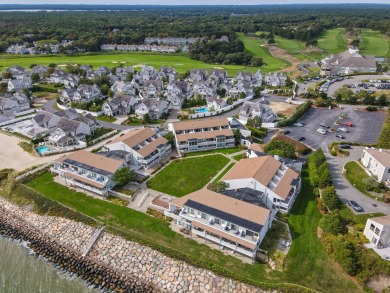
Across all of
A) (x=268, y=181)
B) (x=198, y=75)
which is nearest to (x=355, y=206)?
(x=268, y=181)

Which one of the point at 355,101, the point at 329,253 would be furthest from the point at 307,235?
the point at 355,101

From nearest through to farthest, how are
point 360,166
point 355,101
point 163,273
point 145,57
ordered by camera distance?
point 163,273, point 360,166, point 355,101, point 145,57

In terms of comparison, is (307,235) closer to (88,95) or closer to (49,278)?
(49,278)

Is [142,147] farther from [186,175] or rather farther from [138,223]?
[138,223]

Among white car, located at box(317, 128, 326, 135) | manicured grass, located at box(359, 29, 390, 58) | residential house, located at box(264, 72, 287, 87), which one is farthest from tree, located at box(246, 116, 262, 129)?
manicured grass, located at box(359, 29, 390, 58)

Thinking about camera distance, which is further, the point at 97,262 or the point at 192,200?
the point at 192,200

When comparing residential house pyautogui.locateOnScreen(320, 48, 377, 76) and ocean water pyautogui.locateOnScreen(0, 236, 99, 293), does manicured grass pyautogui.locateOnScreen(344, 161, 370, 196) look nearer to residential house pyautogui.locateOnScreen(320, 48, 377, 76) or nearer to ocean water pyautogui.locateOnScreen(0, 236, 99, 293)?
ocean water pyautogui.locateOnScreen(0, 236, 99, 293)

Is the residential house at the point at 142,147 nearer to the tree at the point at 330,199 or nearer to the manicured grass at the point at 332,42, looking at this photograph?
the tree at the point at 330,199
